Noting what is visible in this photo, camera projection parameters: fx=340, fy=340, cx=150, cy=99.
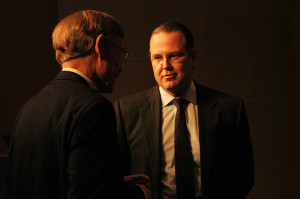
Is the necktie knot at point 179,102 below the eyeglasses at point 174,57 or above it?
below

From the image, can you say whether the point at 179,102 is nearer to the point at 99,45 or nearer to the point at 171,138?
the point at 171,138

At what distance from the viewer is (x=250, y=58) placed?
2643 mm

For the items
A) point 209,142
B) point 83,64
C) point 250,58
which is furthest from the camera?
point 250,58

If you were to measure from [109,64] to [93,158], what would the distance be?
0.35 m

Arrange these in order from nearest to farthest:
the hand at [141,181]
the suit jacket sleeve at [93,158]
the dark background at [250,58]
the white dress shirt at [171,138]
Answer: the suit jacket sleeve at [93,158], the hand at [141,181], the white dress shirt at [171,138], the dark background at [250,58]

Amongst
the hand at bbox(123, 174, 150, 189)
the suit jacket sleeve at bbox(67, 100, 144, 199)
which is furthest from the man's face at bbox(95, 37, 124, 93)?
the hand at bbox(123, 174, 150, 189)

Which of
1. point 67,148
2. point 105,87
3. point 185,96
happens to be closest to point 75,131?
point 67,148

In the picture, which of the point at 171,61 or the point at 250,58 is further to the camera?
the point at 250,58

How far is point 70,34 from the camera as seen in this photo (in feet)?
3.66

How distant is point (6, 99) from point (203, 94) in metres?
1.85

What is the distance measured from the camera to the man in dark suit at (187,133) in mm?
1573

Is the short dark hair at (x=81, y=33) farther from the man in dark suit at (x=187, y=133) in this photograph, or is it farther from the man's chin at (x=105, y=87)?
the man in dark suit at (x=187, y=133)

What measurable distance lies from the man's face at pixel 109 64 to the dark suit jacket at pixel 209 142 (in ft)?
1.78

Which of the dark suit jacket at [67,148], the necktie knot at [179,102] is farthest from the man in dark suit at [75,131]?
the necktie knot at [179,102]
